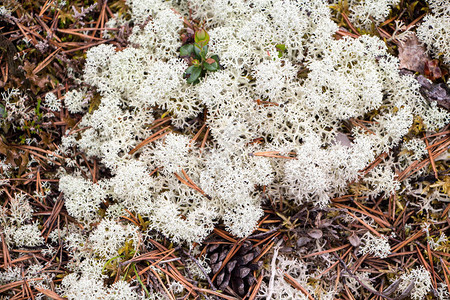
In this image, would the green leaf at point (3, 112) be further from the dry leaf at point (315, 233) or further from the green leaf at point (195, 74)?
the dry leaf at point (315, 233)

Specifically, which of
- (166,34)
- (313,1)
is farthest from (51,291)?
(313,1)

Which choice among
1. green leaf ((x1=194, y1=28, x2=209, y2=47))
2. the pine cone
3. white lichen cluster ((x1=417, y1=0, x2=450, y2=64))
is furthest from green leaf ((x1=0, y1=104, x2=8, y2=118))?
white lichen cluster ((x1=417, y1=0, x2=450, y2=64))

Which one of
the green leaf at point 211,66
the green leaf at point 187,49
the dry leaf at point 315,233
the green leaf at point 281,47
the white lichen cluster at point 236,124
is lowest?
the dry leaf at point 315,233

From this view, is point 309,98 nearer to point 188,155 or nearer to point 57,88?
point 188,155

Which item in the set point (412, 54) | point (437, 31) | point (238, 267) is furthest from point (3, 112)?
point (437, 31)

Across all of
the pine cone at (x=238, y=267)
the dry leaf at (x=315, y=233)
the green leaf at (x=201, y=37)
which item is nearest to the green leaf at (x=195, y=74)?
the green leaf at (x=201, y=37)

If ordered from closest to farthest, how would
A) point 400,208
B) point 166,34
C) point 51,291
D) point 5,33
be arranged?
point 51,291 → point 400,208 → point 166,34 → point 5,33

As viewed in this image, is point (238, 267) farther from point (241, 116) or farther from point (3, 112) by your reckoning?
point (3, 112)
